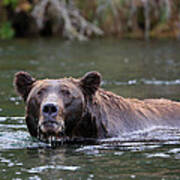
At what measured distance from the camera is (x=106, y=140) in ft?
Answer: 28.5

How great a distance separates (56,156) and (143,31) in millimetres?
24584

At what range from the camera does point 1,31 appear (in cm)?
3180

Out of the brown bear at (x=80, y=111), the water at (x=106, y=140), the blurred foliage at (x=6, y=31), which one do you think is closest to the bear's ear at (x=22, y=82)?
the brown bear at (x=80, y=111)

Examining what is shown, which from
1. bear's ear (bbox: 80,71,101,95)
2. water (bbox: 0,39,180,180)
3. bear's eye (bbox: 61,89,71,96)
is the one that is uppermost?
bear's ear (bbox: 80,71,101,95)

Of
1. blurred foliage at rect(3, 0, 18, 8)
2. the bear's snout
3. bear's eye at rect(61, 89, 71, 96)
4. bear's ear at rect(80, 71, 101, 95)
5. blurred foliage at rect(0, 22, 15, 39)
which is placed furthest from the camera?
blurred foliage at rect(3, 0, 18, 8)

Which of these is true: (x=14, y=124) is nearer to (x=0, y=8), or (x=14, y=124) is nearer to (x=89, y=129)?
(x=89, y=129)

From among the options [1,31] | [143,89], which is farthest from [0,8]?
[143,89]

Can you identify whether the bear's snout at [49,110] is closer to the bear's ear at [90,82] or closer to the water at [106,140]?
the water at [106,140]

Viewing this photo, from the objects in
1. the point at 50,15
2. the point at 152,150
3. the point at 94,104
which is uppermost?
the point at 50,15

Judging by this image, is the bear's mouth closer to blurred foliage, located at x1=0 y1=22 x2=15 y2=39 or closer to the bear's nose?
the bear's nose

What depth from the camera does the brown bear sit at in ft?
26.0

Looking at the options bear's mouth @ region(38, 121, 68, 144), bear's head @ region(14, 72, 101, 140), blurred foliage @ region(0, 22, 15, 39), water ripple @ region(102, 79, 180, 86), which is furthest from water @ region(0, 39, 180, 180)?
blurred foliage @ region(0, 22, 15, 39)

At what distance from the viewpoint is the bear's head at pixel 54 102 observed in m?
7.76

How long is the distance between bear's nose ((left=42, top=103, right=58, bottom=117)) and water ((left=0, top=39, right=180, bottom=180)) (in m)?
0.63
